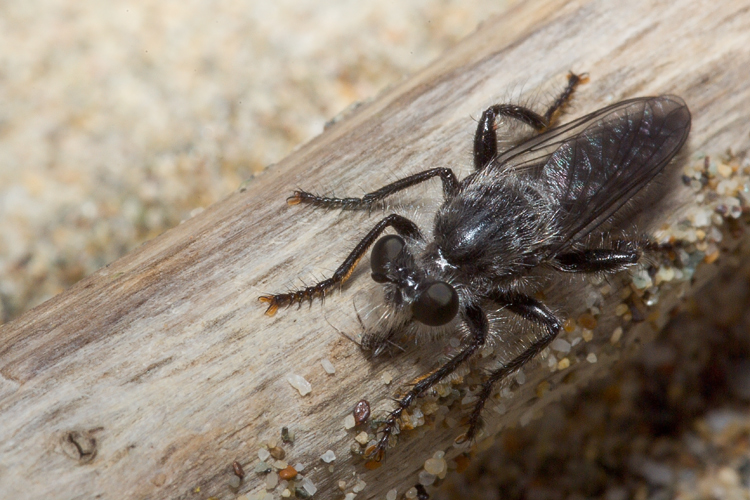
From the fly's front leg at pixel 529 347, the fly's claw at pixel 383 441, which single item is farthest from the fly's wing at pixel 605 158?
the fly's claw at pixel 383 441

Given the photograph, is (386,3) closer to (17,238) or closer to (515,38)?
(515,38)

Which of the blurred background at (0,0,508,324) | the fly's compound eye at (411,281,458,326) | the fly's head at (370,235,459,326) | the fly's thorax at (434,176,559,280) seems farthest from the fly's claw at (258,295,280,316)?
the blurred background at (0,0,508,324)

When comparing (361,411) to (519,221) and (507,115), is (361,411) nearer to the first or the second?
(519,221)

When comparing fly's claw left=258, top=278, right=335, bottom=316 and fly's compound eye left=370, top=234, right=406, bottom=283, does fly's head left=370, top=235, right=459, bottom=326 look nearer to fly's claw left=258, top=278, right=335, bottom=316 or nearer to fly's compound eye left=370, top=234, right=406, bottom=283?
fly's compound eye left=370, top=234, right=406, bottom=283

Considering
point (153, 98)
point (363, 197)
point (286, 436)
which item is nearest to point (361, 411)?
point (286, 436)

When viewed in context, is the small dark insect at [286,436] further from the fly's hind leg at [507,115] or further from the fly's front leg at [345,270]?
the fly's hind leg at [507,115]

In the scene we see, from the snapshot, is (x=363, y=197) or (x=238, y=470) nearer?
(x=238, y=470)

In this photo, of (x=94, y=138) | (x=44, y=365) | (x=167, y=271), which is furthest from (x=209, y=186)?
(x=44, y=365)
